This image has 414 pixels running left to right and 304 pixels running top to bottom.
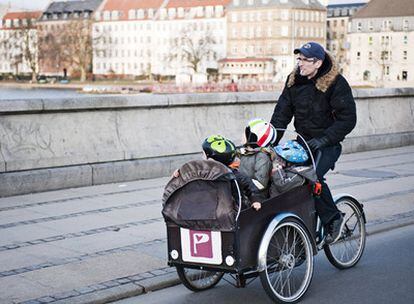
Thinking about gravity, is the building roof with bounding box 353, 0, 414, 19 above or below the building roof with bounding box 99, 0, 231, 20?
below

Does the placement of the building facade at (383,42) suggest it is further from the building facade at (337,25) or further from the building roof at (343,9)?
the building roof at (343,9)

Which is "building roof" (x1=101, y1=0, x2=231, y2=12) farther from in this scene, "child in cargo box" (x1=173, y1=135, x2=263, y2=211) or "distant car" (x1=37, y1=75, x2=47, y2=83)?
"child in cargo box" (x1=173, y1=135, x2=263, y2=211)

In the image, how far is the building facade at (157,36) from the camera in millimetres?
150750

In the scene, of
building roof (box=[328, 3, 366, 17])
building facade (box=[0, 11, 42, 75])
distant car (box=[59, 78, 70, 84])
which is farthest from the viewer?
building roof (box=[328, 3, 366, 17])

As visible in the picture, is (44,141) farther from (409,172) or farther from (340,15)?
(340,15)

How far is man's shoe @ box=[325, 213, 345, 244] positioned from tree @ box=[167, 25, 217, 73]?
135527 mm

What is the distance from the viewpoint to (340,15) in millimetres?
184000

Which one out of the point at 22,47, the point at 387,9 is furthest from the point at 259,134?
the point at 387,9

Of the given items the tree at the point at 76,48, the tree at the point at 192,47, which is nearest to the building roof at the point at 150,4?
the tree at the point at 192,47

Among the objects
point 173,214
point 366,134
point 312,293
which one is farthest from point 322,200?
point 366,134

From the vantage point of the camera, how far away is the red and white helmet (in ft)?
21.1

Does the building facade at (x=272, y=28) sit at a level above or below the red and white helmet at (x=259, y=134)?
above

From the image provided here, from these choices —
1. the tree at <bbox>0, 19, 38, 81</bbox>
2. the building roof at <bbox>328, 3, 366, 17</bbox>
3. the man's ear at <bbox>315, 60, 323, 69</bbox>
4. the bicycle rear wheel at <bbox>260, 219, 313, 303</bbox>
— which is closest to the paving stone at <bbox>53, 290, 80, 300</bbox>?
the bicycle rear wheel at <bbox>260, 219, 313, 303</bbox>

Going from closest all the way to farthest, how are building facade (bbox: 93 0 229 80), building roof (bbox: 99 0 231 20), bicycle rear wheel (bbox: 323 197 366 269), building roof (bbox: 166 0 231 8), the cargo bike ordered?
the cargo bike
bicycle rear wheel (bbox: 323 197 366 269)
building facade (bbox: 93 0 229 80)
building roof (bbox: 166 0 231 8)
building roof (bbox: 99 0 231 20)
